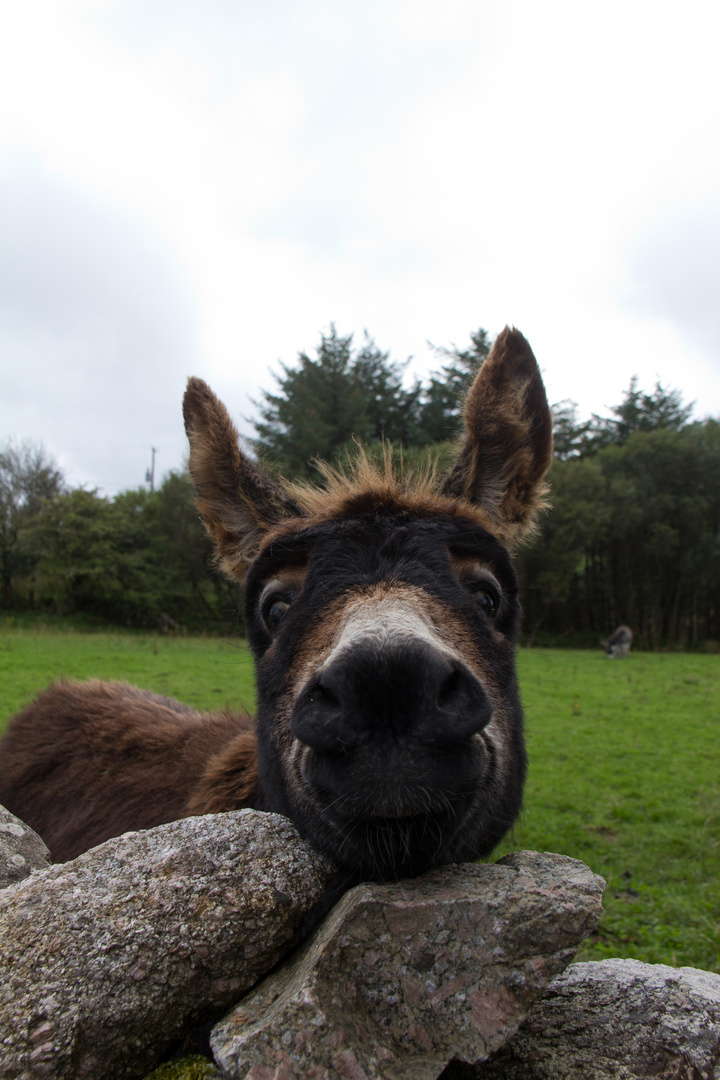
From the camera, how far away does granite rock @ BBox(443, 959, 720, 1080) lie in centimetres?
199

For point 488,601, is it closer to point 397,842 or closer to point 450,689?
point 450,689

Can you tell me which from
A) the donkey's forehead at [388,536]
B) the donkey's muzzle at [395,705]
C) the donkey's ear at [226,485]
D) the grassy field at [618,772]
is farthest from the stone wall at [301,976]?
the grassy field at [618,772]

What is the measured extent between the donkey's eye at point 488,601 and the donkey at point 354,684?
0.01 metres

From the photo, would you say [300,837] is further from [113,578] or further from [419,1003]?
[113,578]

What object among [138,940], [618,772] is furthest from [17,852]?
[618,772]

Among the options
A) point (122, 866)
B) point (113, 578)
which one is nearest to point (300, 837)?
point (122, 866)

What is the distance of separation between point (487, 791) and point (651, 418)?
62.3 metres

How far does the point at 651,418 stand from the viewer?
57188 mm

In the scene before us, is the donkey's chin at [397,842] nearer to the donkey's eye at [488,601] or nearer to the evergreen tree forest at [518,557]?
the donkey's eye at [488,601]

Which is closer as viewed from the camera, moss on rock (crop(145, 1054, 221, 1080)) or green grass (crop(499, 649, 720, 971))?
moss on rock (crop(145, 1054, 221, 1080))

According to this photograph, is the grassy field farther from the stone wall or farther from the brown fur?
the stone wall

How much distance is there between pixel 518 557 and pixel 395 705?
37.1 m

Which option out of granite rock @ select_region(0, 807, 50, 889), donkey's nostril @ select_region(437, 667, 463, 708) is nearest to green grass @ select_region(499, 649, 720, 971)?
donkey's nostril @ select_region(437, 667, 463, 708)

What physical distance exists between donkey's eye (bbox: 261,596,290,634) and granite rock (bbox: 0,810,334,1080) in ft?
3.16
